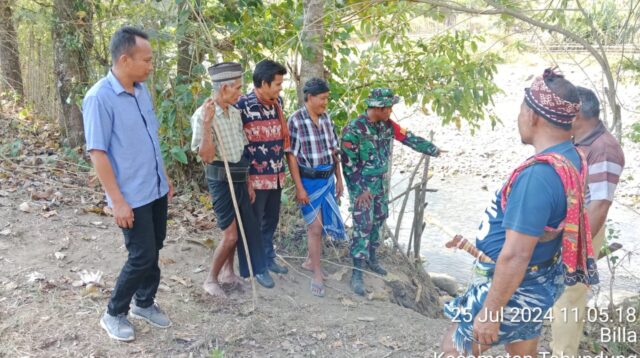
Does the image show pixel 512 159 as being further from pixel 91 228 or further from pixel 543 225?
pixel 543 225

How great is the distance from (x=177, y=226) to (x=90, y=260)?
3.30ft

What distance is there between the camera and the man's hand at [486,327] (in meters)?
2.31

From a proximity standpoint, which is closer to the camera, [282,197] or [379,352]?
[379,352]

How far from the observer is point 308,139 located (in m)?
4.30

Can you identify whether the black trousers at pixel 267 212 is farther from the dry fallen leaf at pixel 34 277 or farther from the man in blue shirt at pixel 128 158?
the dry fallen leaf at pixel 34 277

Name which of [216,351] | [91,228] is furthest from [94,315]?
[91,228]

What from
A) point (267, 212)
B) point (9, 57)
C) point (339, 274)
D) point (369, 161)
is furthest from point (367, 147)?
point (9, 57)

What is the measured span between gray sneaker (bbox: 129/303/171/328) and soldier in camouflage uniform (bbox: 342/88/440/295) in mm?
1682

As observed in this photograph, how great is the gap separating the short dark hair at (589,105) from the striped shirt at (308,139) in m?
1.83

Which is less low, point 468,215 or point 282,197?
point 282,197

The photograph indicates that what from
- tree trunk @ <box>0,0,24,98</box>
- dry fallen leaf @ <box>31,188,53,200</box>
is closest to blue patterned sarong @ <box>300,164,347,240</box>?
dry fallen leaf @ <box>31,188,53,200</box>

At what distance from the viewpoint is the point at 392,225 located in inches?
340

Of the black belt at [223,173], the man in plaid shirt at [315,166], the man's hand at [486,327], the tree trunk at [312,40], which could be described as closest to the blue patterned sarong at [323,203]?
the man in plaid shirt at [315,166]

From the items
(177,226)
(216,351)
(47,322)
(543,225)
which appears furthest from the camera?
(177,226)
